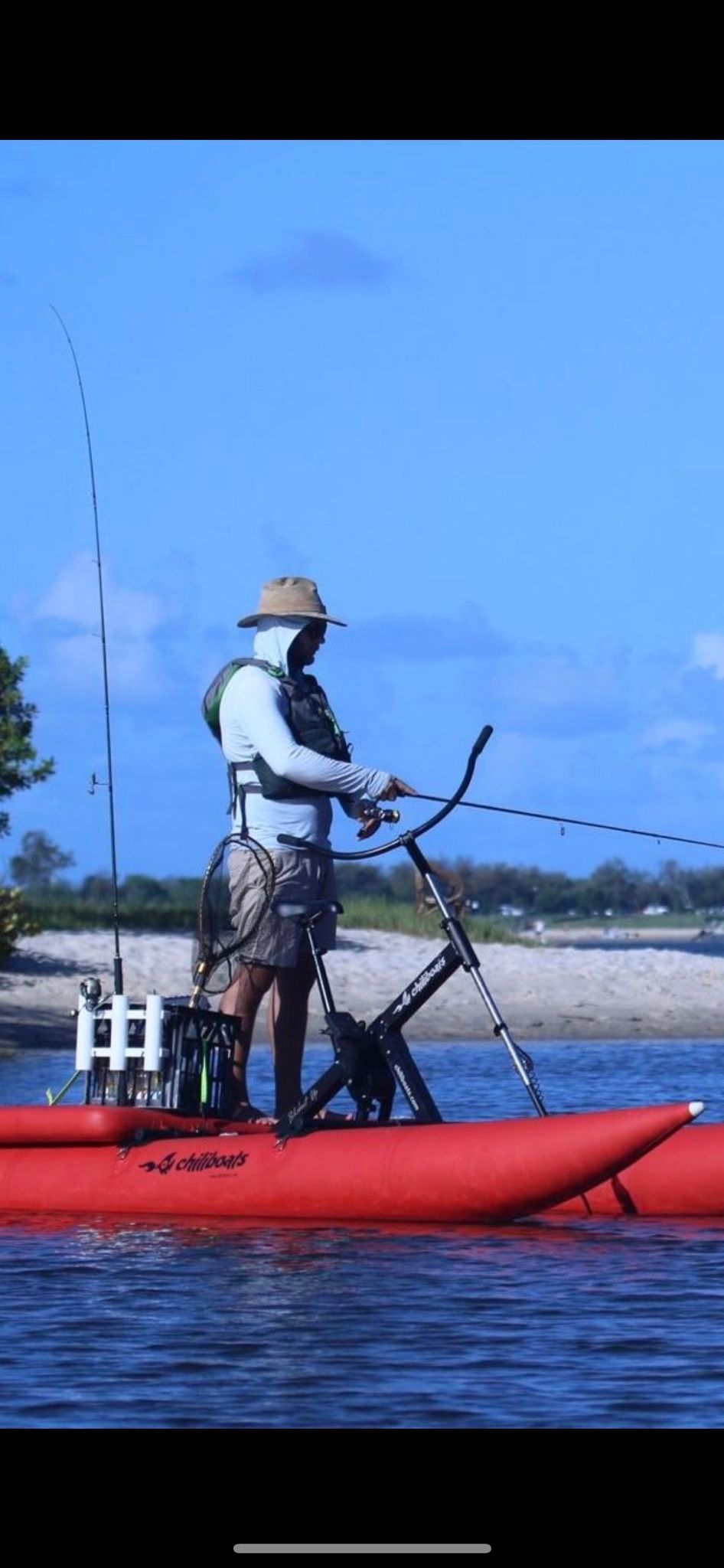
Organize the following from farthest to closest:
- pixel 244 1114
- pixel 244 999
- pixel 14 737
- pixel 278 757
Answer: pixel 14 737, pixel 244 1114, pixel 244 999, pixel 278 757

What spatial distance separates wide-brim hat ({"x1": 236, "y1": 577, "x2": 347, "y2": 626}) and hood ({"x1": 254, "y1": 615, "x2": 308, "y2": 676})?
0.02m

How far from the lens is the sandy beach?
21.7 metres

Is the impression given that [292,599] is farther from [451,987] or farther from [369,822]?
[451,987]

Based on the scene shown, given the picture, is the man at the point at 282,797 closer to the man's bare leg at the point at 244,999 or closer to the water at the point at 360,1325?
the man's bare leg at the point at 244,999

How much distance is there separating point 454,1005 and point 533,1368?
16.7 m

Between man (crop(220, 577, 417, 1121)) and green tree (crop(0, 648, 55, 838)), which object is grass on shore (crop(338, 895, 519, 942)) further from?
man (crop(220, 577, 417, 1121))

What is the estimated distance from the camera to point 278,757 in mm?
8195

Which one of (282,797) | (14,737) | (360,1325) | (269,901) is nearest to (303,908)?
(269,901)

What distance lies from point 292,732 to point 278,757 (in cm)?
19

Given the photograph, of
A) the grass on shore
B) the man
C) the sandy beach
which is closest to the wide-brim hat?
the man
